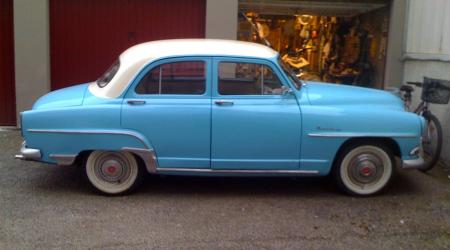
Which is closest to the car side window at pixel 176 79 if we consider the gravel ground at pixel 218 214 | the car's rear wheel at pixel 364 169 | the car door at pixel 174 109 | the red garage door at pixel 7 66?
the car door at pixel 174 109

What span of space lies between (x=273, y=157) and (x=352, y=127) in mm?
879

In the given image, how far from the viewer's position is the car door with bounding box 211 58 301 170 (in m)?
5.62

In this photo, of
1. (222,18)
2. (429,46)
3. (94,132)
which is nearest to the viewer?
(94,132)

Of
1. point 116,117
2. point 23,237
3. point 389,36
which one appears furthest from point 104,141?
point 389,36

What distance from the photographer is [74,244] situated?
15.1ft

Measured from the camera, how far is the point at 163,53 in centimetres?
576

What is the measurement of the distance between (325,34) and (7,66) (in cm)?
537

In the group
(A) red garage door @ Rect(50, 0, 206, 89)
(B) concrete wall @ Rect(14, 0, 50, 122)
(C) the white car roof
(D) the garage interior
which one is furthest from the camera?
(D) the garage interior

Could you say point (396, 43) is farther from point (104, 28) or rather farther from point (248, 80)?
point (104, 28)

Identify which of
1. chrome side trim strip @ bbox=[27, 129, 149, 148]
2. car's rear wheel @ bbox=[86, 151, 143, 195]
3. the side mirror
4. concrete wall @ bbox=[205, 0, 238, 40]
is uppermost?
concrete wall @ bbox=[205, 0, 238, 40]

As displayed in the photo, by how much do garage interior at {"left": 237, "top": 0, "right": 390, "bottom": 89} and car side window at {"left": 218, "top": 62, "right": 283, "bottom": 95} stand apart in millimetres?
3366

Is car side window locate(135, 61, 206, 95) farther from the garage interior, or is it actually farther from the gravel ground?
the garage interior

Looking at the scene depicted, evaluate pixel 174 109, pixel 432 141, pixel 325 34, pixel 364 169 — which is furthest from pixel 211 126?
pixel 325 34

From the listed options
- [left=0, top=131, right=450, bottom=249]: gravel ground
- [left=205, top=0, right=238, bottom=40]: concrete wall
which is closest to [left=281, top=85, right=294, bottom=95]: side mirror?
[left=0, top=131, right=450, bottom=249]: gravel ground
